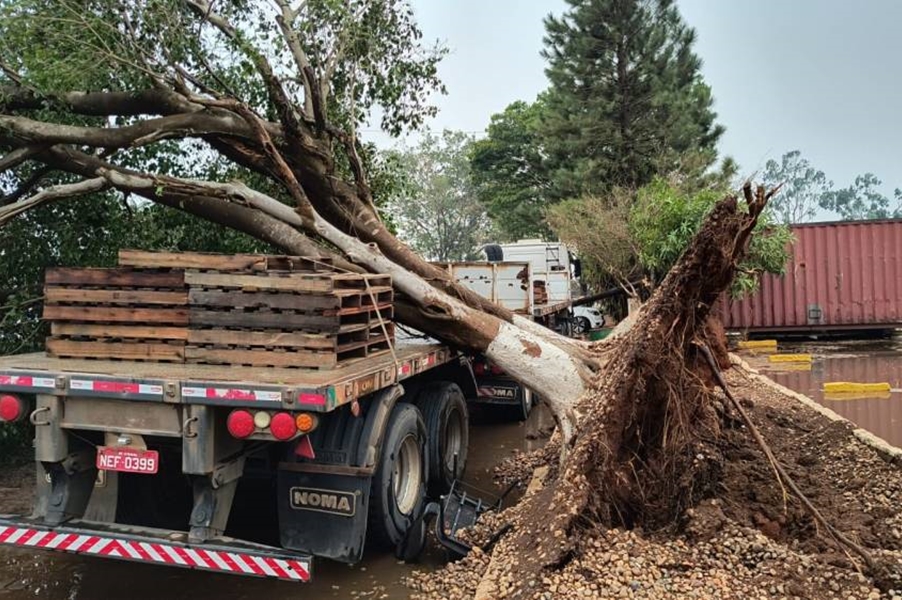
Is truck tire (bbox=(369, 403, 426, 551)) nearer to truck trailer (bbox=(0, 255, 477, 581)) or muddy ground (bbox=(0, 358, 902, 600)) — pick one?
truck trailer (bbox=(0, 255, 477, 581))

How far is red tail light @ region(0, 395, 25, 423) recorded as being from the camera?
12.6 ft

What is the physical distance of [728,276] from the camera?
4.28 metres

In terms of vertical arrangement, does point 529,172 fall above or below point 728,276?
above

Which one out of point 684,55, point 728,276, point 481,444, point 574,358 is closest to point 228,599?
point 574,358

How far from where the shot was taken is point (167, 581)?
4285mm

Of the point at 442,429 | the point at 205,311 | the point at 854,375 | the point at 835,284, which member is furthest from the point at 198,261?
the point at 835,284

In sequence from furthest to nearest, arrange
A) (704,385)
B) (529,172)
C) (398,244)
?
(529,172), (398,244), (704,385)

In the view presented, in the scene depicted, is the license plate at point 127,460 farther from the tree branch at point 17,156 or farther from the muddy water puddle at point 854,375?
the muddy water puddle at point 854,375

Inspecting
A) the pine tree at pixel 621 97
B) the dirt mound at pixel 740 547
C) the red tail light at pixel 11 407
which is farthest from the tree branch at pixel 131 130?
the pine tree at pixel 621 97

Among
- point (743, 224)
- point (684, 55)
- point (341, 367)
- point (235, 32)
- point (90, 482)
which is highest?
point (684, 55)

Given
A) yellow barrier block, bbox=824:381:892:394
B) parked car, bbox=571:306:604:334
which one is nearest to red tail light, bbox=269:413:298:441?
yellow barrier block, bbox=824:381:892:394

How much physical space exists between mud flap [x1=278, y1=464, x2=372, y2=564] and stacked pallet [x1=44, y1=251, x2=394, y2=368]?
0.67m

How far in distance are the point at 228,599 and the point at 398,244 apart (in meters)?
3.32

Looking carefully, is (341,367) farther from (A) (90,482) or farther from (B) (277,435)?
(A) (90,482)
